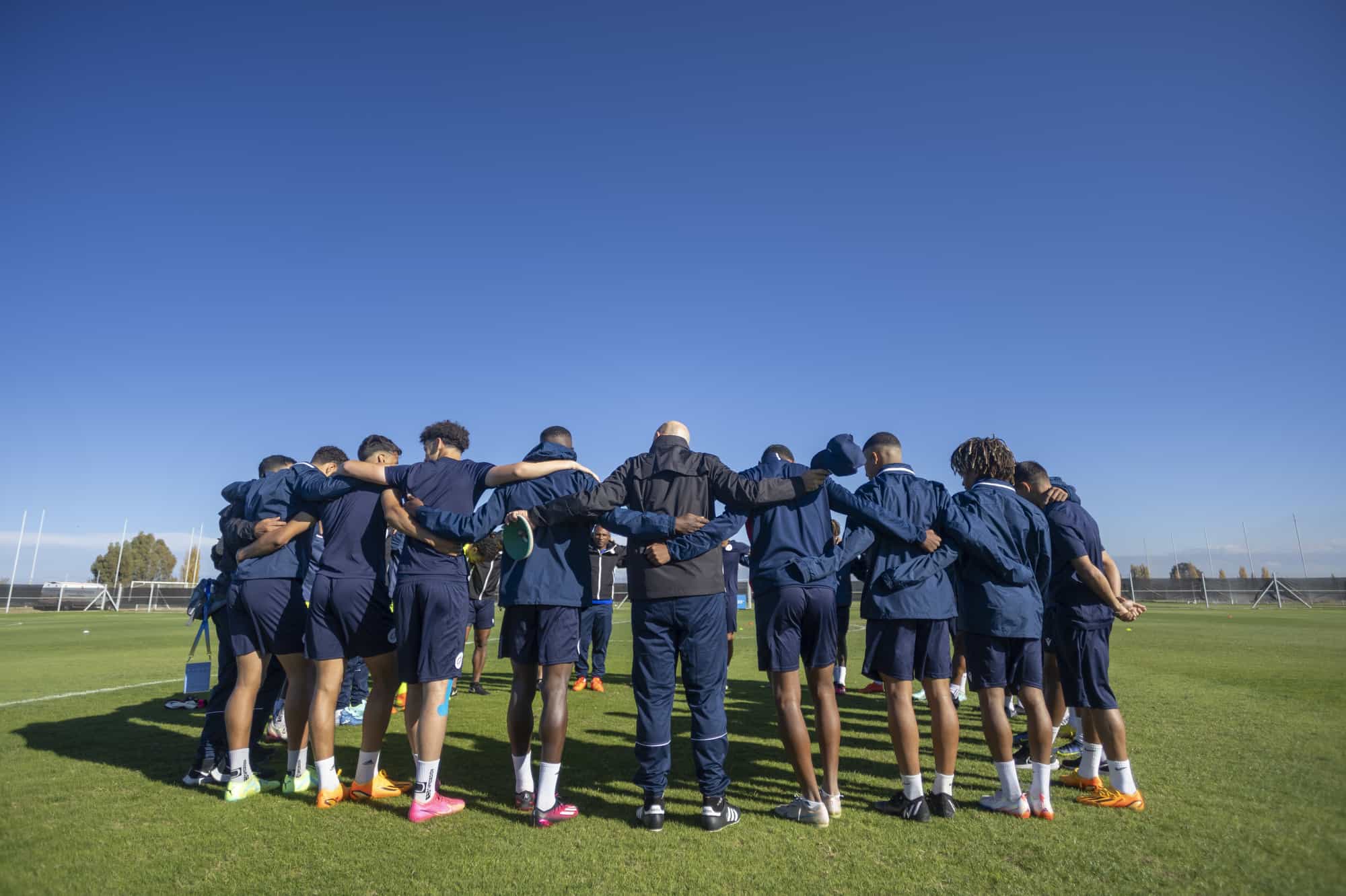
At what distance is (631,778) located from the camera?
4934mm

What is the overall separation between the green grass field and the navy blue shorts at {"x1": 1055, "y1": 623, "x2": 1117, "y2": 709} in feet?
2.03

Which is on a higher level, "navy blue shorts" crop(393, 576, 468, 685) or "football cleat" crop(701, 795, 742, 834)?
"navy blue shorts" crop(393, 576, 468, 685)

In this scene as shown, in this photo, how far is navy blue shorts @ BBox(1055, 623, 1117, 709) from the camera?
446 cm

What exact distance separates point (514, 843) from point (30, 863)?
2289 millimetres

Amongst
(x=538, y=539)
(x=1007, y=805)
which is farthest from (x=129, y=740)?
(x=1007, y=805)

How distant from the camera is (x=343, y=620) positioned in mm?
4363

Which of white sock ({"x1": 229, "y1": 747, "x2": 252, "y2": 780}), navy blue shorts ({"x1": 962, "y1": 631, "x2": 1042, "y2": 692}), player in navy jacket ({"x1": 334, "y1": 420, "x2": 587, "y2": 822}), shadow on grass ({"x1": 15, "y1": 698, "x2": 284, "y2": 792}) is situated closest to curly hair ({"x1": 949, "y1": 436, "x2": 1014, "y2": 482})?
navy blue shorts ({"x1": 962, "y1": 631, "x2": 1042, "y2": 692})

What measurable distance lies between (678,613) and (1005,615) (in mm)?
2030

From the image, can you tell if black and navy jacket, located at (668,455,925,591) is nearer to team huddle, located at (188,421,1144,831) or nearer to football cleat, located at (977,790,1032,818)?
team huddle, located at (188,421,1144,831)

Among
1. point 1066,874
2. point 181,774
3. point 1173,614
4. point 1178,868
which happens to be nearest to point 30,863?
point 181,774

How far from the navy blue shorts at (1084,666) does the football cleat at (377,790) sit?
4.45 metres

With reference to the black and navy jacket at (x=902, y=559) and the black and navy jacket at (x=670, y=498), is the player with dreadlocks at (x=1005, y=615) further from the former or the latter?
the black and navy jacket at (x=670, y=498)

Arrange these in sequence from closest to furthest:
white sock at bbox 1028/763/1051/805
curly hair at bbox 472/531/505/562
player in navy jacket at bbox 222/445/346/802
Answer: white sock at bbox 1028/763/1051/805 < player in navy jacket at bbox 222/445/346/802 < curly hair at bbox 472/531/505/562

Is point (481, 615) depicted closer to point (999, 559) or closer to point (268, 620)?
point (268, 620)
